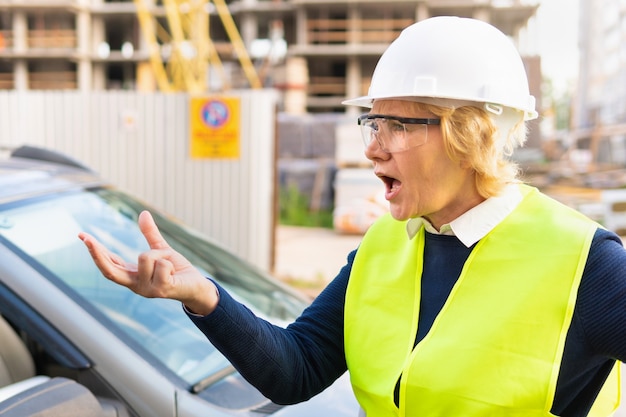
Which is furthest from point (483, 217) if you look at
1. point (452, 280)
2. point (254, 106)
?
point (254, 106)

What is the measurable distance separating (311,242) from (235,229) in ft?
13.7

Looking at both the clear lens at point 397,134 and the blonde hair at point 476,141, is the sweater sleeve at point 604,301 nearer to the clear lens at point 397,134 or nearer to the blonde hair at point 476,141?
the blonde hair at point 476,141

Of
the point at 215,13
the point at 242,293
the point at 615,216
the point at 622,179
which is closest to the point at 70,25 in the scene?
the point at 215,13

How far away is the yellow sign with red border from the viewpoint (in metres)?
7.61

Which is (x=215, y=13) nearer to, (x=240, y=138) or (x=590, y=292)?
(x=240, y=138)

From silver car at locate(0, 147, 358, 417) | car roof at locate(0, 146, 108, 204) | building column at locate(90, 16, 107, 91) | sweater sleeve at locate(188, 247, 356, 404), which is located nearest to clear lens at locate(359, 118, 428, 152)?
sweater sleeve at locate(188, 247, 356, 404)

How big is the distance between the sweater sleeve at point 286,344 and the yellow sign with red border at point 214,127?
5.96 metres

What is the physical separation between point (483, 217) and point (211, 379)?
900 mm

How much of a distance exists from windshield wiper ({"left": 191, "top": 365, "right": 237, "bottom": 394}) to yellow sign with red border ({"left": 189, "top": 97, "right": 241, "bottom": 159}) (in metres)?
5.66

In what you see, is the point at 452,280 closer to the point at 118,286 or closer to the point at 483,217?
the point at 483,217

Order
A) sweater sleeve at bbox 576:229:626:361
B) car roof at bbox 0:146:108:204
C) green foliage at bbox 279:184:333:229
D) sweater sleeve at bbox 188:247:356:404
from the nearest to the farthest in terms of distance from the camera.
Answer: sweater sleeve at bbox 576:229:626:361
sweater sleeve at bbox 188:247:356:404
car roof at bbox 0:146:108:204
green foliage at bbox 279:184:333:229

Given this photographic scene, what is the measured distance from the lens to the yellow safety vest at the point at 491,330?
4.56 ft

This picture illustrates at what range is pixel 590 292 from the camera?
4.51 feet

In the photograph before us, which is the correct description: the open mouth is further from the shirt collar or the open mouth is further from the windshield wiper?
the windshield wiper
